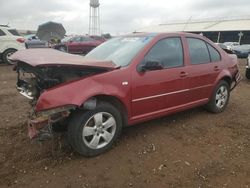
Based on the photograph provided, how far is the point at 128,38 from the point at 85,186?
2783mm

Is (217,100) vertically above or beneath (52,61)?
beneath

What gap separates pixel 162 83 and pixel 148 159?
1.28 m

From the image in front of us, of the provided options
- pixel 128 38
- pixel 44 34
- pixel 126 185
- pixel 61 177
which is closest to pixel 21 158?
pixel 61 177

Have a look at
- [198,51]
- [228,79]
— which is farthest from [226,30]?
[198,51]

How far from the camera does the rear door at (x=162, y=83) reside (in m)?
4.52

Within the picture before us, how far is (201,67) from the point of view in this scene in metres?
5.49

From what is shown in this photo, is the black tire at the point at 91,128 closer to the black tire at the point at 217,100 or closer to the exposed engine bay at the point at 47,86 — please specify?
the exposed engine bay at the point at 47,86

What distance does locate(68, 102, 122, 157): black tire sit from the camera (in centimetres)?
389

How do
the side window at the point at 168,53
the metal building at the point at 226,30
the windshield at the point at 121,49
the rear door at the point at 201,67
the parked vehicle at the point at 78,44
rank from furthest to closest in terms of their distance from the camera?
the metal building at the point at 226,30 < the parked vehicle at the point at 78,44 < the rear door at the point at 201,67 < the side window at the point at 168,53 < the windshield at the point at 121,49

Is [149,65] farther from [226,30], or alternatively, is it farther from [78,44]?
[226,30]

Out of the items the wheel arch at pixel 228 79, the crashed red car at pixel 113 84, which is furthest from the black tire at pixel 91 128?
the wheel arch at pixel 228 79

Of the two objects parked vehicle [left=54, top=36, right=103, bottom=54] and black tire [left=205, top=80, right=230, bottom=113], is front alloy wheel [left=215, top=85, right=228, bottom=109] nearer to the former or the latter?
black tire [left=205, top=80, right=230, bottom=113]

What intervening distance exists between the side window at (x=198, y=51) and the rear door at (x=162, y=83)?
0.93ft

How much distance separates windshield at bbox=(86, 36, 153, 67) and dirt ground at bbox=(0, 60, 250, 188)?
1.25 metres
